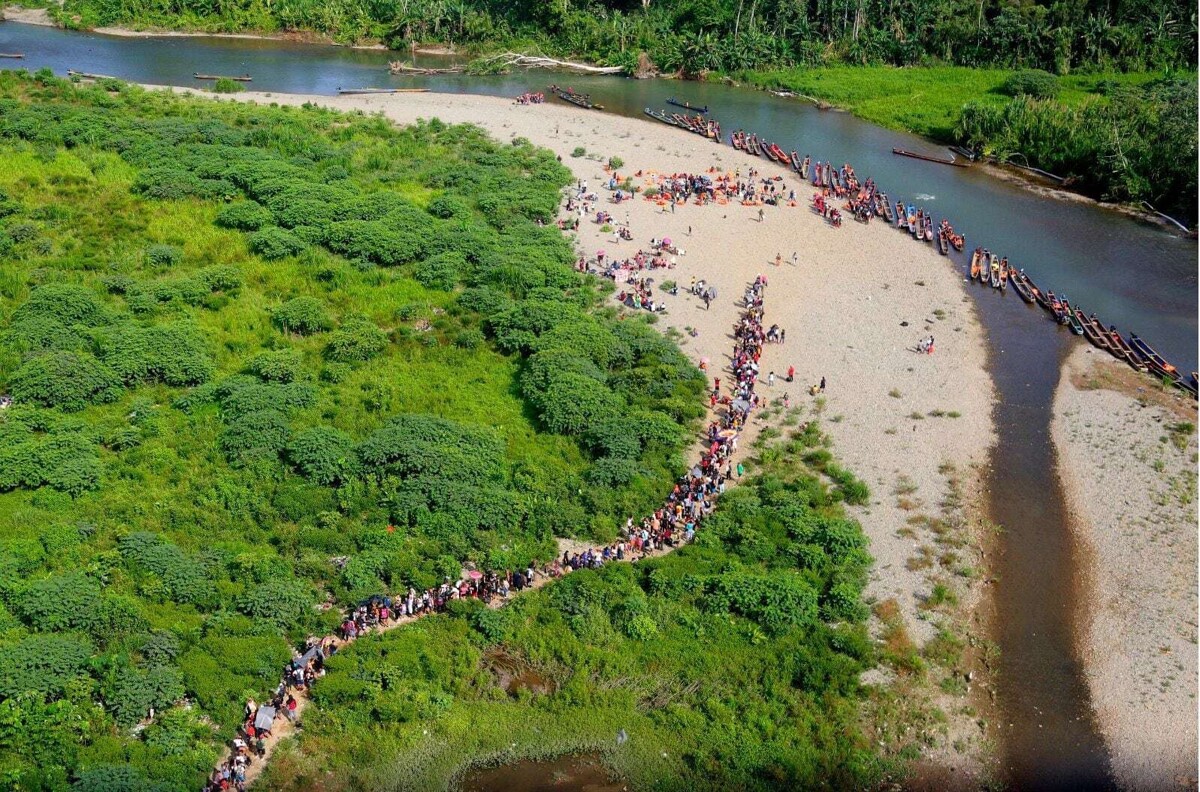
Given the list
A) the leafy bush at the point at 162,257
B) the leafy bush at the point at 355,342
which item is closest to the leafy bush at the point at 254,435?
the leafy bush at the point at 355,342

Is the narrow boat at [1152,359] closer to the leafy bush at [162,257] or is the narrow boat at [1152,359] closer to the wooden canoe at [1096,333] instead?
the wooden canoe at [1096,333]

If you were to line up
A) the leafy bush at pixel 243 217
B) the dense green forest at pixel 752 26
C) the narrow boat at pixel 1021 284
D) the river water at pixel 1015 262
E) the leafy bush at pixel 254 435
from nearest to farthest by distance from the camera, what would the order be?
the river water at pixel 1015 262 < the leafy bush at pixel 254 435 < the narrow boat at pixel 1021 284 < the leafy bush at pixel 243 217 < the dense green forest at pixel 752 26

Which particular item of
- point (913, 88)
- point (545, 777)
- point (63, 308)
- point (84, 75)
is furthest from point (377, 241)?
point (913, 88)

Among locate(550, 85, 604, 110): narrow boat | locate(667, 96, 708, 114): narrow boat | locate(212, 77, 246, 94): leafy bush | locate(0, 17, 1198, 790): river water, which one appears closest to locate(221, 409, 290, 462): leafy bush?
locate(0, 17, 1198, 790): river water

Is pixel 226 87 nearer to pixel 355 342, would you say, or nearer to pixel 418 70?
pixel 418 70

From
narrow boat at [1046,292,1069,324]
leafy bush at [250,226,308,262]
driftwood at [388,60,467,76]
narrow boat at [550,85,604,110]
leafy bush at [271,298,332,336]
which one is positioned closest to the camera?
leafy bush at [271,298,332,336]

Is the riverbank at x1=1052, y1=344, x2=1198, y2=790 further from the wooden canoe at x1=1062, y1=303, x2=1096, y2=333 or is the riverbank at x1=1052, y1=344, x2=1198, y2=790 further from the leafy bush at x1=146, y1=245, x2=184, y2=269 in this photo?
the leafy bush at x1=146, y1=245, x2=184, y2=269
